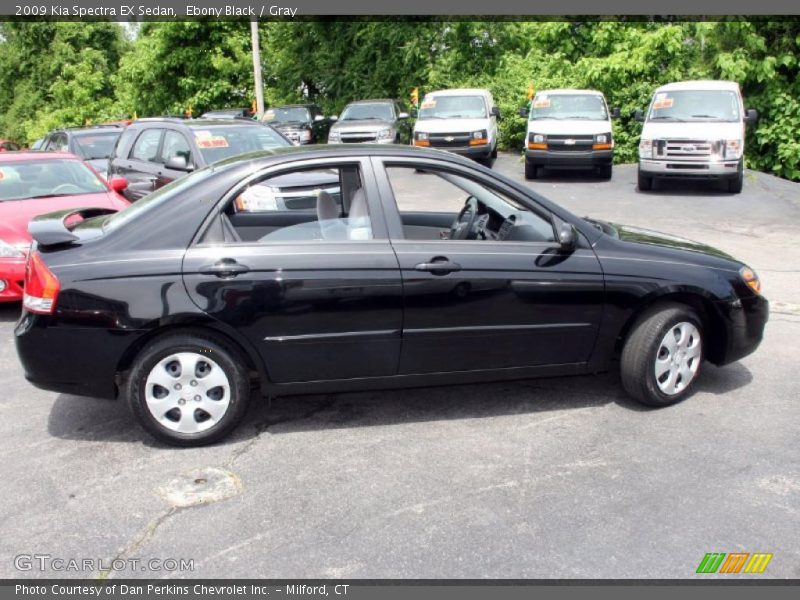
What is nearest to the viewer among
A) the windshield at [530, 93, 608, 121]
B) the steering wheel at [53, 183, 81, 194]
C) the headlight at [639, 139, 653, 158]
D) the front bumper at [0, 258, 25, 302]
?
the front bumper at [0, 258, 25, 302]

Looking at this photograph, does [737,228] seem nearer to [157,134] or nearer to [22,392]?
[157,134]

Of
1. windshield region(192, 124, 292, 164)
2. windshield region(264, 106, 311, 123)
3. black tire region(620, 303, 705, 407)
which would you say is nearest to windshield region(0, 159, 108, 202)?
windshield region(192, 124, 292, 164)

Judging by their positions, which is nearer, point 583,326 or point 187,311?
point 187,311

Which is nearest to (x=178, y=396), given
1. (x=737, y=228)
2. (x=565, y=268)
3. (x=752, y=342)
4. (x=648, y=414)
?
(x=565, y=268)

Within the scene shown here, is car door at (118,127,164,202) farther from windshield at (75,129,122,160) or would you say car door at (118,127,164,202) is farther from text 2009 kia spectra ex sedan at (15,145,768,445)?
text 2009 kia spectra ex sedan at (15,145,768,445)

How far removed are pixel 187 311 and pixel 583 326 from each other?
2285 millimetres

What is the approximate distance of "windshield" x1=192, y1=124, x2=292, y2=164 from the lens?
10.2 metres

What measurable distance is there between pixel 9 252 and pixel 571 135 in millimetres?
12615

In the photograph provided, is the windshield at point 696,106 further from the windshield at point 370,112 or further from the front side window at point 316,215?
the front side window at point 316,215

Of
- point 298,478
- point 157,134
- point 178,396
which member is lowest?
point 298,478

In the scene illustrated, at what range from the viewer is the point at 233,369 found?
4359mm

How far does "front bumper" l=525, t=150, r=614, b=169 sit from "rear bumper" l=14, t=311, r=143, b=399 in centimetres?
1409

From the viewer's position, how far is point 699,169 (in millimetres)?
15195

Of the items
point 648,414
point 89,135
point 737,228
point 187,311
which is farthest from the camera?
point 89,135
